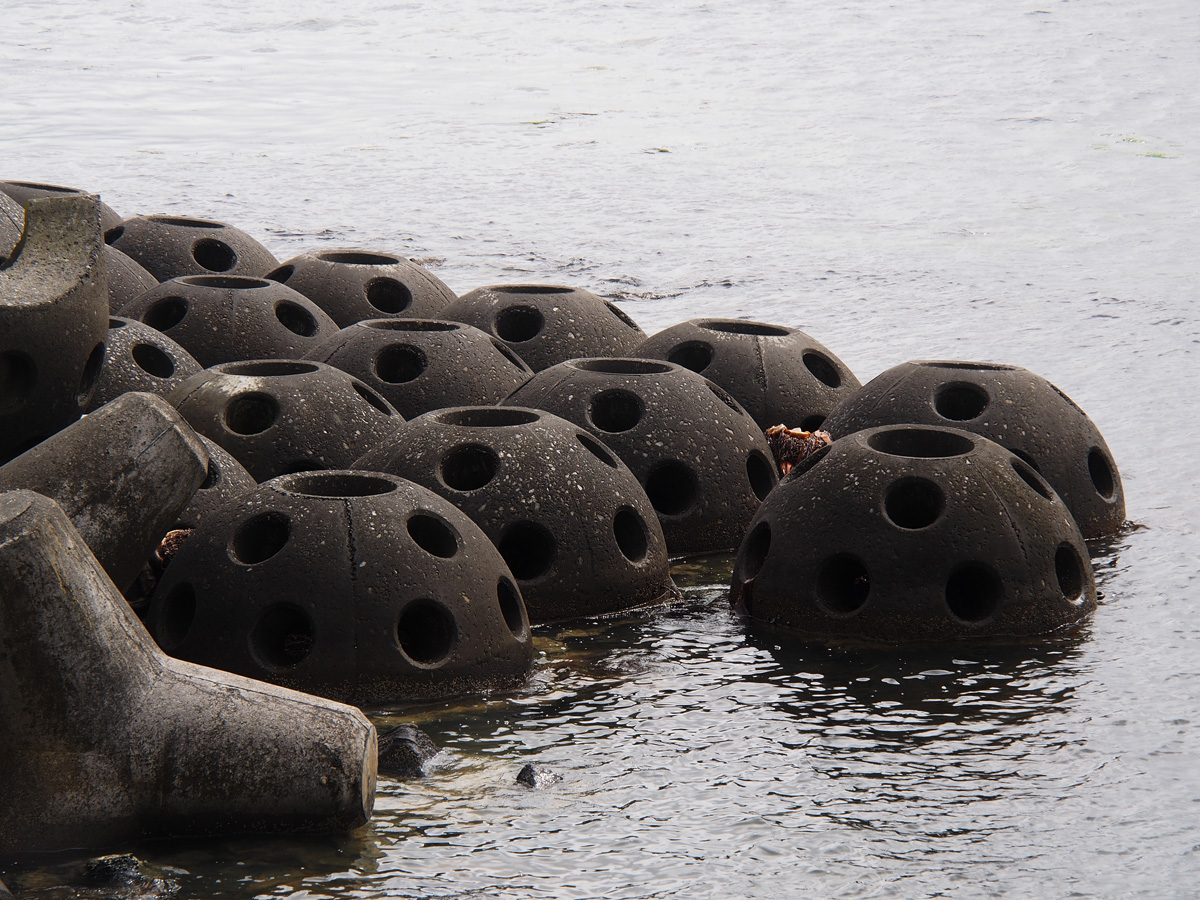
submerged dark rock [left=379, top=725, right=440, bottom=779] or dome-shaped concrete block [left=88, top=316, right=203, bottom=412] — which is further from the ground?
dome-shaped concrete block [left=88, top=316, right=203, bottom=412]

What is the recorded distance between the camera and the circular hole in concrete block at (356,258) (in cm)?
1238

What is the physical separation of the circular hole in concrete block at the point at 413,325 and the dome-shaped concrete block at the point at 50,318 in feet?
7.46

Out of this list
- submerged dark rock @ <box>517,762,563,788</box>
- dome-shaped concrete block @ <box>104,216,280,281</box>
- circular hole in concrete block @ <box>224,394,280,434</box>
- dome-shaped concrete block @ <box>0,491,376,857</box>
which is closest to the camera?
dome-shaped concrete block @ <box>0,491,376,857</box>

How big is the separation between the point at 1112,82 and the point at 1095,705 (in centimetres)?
2432

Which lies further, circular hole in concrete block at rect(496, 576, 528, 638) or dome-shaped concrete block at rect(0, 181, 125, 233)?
dome-shaped concrete block at rect(0, 181, 125, 233)

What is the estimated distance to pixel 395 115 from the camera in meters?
28.4

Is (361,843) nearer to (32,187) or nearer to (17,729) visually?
(17,729)


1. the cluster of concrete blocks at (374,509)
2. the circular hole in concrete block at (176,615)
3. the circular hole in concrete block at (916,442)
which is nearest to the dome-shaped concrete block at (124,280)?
the cluster of concrete blocks at (374,509)

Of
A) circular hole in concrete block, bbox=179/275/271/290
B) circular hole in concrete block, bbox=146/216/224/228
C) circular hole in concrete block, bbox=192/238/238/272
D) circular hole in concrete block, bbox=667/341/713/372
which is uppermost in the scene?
circular hole in concrete block, bbox=146/216/224/228

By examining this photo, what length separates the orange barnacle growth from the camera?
966 cm

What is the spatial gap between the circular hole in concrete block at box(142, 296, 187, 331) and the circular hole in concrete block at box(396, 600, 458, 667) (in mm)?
4455

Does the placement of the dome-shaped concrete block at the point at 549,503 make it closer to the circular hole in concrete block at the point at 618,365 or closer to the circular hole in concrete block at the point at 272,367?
the circular hole in concrete block at the point at 272,367

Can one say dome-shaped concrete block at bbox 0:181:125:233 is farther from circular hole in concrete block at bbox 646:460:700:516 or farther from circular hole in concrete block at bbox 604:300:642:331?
circular hole in concrete block at bbox 646:460:700:516

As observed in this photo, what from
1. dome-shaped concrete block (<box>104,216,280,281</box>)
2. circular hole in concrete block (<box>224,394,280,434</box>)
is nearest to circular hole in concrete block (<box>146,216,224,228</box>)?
dome-shaped concrete block (<box>104,216,280,281</box>)
